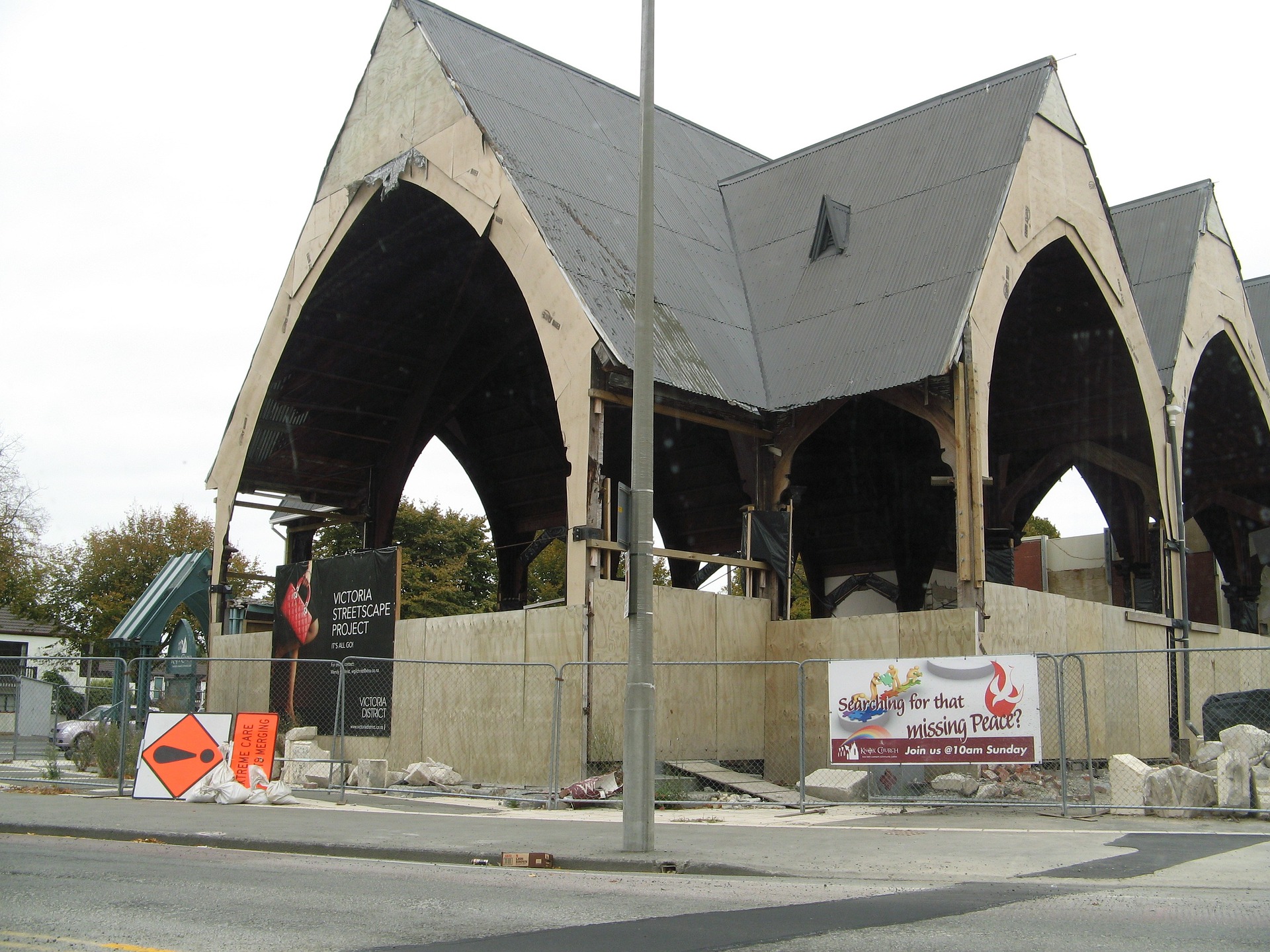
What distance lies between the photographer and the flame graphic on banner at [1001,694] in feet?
48.8

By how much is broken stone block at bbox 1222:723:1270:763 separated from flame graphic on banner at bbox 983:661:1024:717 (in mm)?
2915

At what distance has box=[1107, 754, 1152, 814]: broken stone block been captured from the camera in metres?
14.4

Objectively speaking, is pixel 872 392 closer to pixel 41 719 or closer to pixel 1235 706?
pixel 1235 706

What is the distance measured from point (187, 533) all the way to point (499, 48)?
122 feet

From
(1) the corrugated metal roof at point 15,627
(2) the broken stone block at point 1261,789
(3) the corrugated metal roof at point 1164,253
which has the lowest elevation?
(2) the broken stone block at point 1261,789

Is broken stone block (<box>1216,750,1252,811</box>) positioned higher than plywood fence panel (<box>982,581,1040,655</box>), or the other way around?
plywood fence panel (<box>982,581,1040,655</box>)

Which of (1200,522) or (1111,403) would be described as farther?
(1200,522)

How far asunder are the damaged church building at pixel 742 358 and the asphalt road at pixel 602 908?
4167 millimetres

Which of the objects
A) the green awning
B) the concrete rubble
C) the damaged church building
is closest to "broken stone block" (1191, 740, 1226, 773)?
the damaged church building

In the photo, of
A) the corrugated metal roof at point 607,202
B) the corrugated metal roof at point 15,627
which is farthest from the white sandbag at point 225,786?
the corrugated metal roof at point 15,627

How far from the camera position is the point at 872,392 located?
22312mm

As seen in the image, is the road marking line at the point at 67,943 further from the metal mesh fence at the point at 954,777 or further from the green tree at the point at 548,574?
the green tree at the point at 548,574

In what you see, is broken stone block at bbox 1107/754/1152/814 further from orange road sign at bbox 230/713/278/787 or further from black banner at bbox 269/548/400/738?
black banner at bbox 269/548/400/738

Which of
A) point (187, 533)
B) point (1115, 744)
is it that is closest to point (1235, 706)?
point (1115, 744)
